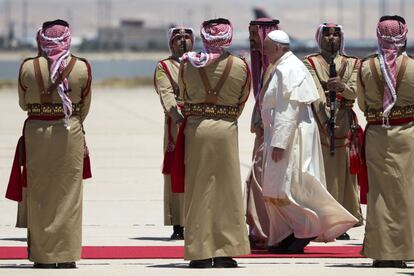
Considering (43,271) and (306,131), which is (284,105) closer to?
(306,131)

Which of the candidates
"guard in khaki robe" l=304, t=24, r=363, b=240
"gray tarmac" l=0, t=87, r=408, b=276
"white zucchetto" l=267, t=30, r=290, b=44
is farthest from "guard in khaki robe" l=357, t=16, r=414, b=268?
"guard in khaki robe" l=304, t=24, r=363, b=240

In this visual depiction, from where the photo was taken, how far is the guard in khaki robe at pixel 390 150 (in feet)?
37.5

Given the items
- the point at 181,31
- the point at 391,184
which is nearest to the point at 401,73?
the point at 391,184

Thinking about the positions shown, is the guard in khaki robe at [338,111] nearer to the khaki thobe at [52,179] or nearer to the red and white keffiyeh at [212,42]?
the red and white keffiyeh at [212,42]

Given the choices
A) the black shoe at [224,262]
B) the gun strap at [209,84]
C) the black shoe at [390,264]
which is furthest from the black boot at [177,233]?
the black shoe at [390,264]

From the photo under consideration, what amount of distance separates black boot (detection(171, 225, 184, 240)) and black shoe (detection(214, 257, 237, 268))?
2251 mm

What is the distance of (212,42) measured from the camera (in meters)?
11.5

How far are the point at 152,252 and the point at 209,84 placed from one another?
1.73m

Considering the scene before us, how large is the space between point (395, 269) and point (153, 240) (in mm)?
2889

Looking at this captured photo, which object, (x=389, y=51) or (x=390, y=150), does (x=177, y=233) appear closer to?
(x=390, y=150)

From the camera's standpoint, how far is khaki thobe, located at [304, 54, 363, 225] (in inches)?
537

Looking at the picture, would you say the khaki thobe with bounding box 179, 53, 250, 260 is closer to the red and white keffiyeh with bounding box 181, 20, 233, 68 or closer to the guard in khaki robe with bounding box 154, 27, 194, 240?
the red and white keffiyeh with bounding box 181, 20, 233, 68

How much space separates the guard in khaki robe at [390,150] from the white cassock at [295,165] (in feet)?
1.84

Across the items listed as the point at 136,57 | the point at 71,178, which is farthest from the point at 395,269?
the point at 136,57
